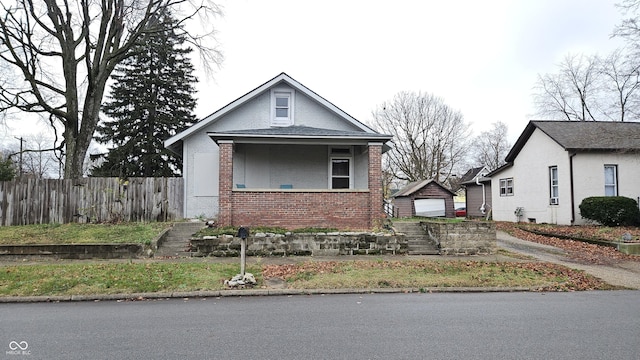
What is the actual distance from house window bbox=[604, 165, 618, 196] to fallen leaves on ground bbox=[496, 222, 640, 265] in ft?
9.76

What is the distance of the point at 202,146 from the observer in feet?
58.7

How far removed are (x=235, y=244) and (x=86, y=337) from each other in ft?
21.7

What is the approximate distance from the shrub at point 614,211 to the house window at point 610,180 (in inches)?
50.9

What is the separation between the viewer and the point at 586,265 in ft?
37.4

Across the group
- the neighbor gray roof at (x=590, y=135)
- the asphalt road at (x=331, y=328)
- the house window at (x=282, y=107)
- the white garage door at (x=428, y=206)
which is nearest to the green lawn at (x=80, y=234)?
the asphalt road at (x=331, y=328)

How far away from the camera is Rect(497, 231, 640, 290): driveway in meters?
9.58

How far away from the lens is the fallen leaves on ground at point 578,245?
12398 mm

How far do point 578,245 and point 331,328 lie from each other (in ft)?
42.0

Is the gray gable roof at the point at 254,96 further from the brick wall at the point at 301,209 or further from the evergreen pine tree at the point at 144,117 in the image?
the evergreen pine tree at the point at 144,117

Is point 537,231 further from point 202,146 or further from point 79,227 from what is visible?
point 79,227

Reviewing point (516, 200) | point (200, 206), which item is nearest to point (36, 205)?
point (200, 206)

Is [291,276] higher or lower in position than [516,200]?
lower

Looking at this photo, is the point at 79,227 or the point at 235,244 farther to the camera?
the point at 79,227

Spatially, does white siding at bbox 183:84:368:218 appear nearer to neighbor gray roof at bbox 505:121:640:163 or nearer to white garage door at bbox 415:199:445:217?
neighbor gray roof at bbox 505:121:640:163
